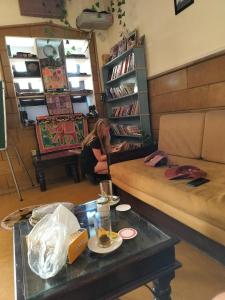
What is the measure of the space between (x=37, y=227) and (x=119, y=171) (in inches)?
49.5

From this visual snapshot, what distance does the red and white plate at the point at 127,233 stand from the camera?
107 centimetres

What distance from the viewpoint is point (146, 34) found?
293cm

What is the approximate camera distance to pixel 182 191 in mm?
1415

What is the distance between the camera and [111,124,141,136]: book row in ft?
10.8

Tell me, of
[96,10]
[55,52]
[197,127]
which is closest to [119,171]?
[197,127]

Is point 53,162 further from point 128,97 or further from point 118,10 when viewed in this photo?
point 118,10

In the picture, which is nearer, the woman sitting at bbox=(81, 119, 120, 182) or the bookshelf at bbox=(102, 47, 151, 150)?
Result: the woman sitting at bbox=(81, 119, 120, 182)

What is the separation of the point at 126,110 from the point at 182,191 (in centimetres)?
222

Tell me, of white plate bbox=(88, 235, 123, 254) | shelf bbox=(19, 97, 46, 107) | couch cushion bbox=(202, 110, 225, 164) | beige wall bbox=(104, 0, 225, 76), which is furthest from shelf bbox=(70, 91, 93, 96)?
white plate bbox=(88, 235, 123, 254)

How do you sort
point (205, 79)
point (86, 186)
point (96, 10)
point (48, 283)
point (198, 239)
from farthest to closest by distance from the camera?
point (96, 10) → point (86, 186) → point (205, 79) → point (198, 239) → point (48, 283)

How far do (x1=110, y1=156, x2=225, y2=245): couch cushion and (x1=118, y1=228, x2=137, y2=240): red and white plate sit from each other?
43 cm

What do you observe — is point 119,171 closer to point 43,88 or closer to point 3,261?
point 3,261

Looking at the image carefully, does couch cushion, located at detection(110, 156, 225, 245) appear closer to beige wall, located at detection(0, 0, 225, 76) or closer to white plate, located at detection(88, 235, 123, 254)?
white plate, located at detection(88, 235, 123, 254)

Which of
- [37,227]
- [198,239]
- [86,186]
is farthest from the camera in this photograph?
[86,186]
